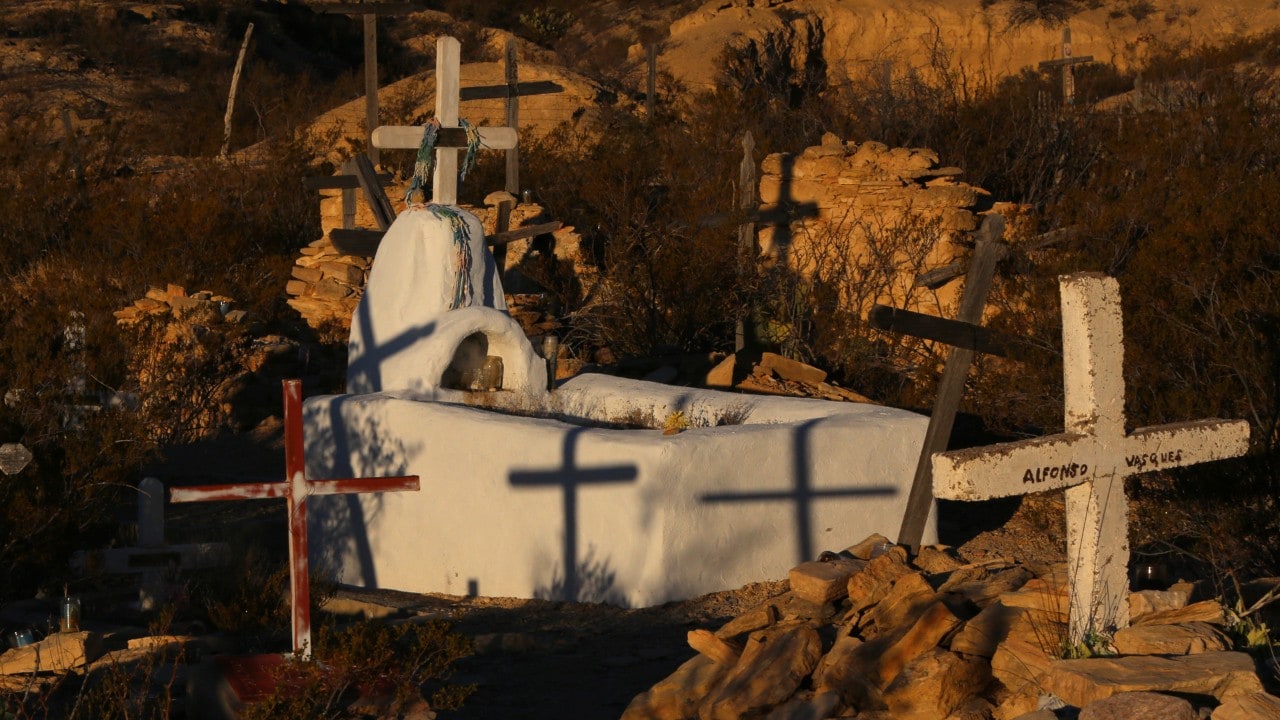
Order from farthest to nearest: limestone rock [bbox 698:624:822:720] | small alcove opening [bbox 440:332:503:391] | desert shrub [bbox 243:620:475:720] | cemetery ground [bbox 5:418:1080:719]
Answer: small alcove opening [bbox 440:332:503:391] → cemetery ground [bbox 5:418:1080:719] → desert shrub [bbox 243:620:475:720] → limestone rock [bbox 698:624:822:720]

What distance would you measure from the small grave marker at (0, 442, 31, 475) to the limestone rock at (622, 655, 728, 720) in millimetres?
3961

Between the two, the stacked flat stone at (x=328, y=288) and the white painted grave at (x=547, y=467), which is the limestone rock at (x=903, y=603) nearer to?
the white painted grave at (x=547, y=467)

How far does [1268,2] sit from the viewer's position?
1436 inches

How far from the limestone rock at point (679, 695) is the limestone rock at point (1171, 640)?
1.62 m

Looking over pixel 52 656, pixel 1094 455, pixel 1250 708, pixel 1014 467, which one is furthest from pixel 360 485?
pixel 1250 708

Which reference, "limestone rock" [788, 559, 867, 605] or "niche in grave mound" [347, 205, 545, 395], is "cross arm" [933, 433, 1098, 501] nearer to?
"limestone rock" [788, 559, 867, 605]

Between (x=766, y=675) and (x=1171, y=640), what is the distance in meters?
1.43

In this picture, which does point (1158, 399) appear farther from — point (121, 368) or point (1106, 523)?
point (121, 368)

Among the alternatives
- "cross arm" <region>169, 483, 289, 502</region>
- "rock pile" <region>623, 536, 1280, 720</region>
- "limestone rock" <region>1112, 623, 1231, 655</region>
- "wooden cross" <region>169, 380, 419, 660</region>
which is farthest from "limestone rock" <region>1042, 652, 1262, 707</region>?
"cross arm" <region>169, 483, 289, 502</region>

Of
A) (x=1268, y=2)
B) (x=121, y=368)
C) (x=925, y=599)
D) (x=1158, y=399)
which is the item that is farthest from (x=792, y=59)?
(x=925, y=599)

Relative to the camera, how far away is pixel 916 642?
216 inches

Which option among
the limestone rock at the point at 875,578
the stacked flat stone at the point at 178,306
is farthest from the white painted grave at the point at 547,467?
the stacked flat stone at the point at 178,306

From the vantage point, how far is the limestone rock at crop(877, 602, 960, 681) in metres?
5.46

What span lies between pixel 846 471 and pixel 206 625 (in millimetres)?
3685
